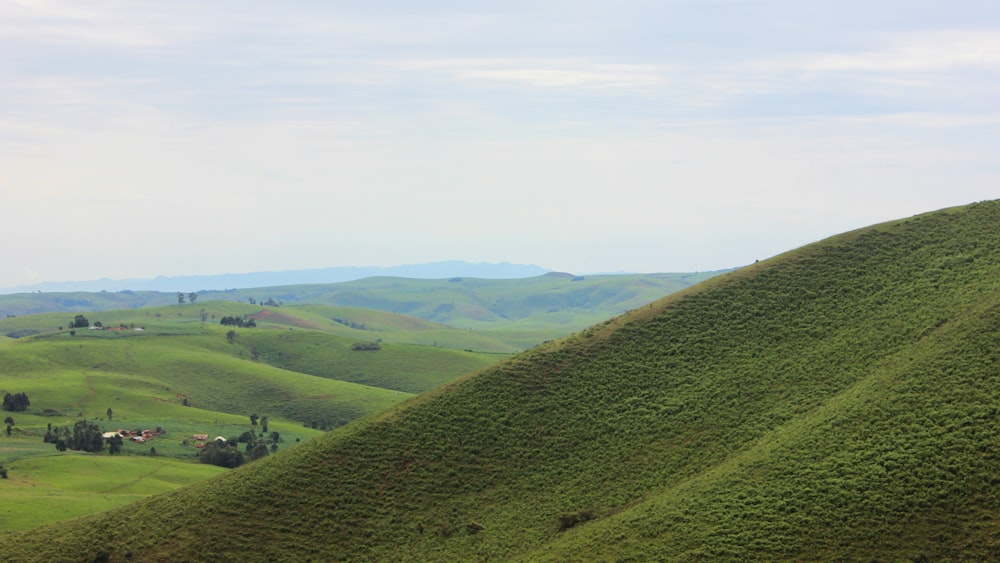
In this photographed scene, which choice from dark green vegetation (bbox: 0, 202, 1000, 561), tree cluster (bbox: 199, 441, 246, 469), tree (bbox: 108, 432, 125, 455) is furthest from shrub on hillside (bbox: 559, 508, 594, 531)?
tree (bbox: 108, 432, 125, 455)

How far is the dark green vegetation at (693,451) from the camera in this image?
6469 centimetres

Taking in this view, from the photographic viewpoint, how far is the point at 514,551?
7531 centimetres

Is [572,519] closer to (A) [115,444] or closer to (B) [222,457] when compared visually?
(B) [222,457]

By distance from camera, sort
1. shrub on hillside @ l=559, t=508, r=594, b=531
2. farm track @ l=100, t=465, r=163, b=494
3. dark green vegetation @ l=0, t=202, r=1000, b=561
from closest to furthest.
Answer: dark green vegetation @ l=0, t=202, r=1000, b=561 → shrub on hillside @ l=559, t=508, r=594, b=531 → farm track @ l=100, t=465, r=163, b=494

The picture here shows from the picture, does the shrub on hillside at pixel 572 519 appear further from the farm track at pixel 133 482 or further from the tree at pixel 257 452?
the tree at pixel 257 452

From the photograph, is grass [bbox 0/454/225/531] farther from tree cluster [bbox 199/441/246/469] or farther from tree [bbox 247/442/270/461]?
tree [bbox 247/442/270/461]

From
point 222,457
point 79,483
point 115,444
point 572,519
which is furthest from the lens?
point 115,444

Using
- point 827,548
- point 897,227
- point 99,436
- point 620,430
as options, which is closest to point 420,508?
point 620,430

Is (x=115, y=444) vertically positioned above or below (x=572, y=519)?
below

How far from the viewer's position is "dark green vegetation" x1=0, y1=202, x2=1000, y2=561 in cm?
6469

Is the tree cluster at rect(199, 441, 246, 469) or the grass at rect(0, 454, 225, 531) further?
the tree cluster at rect(199, 441, 246, 469)

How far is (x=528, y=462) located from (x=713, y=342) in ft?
92.0

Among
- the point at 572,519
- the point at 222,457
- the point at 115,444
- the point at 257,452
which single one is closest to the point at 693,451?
the point at 572,519

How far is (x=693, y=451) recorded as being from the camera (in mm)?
84875
